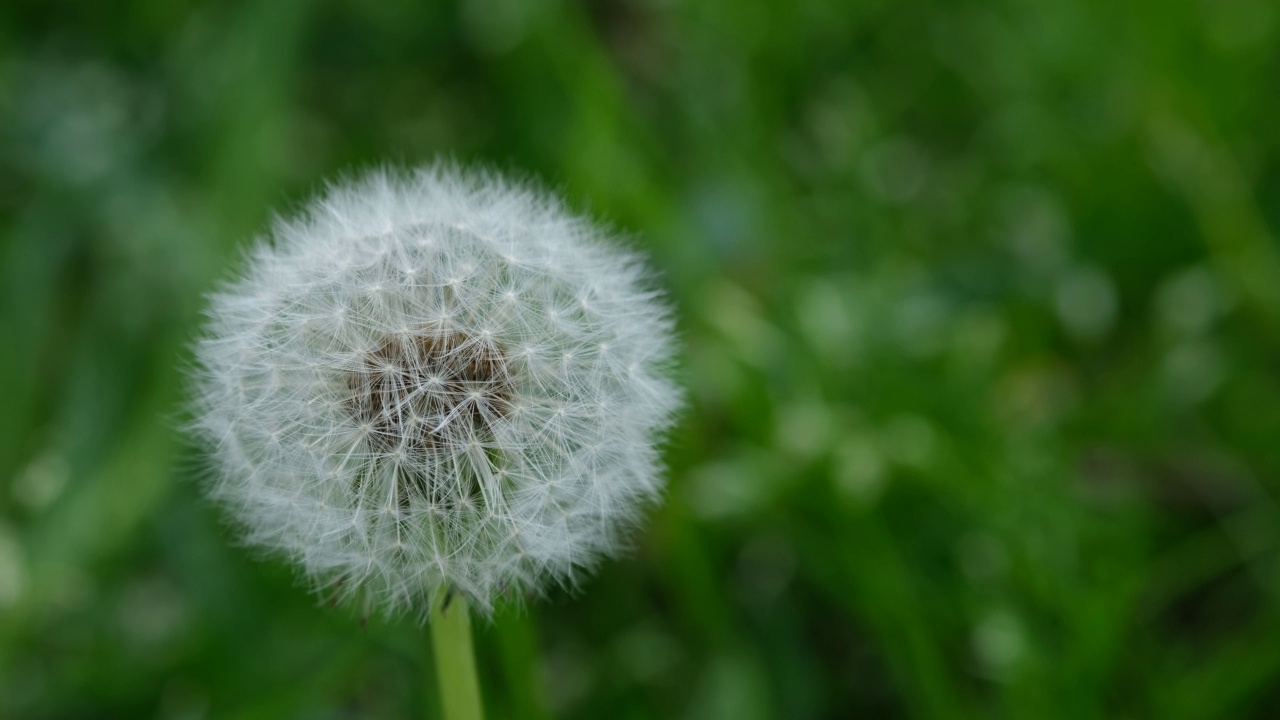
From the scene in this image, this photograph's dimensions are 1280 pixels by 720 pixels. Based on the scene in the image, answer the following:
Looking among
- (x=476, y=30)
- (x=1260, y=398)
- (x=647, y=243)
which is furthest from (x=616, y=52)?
(x=1260, y=398)

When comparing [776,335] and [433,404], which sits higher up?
[776,335]

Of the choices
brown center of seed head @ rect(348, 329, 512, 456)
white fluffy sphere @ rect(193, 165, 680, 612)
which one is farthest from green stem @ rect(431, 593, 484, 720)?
brown center of seed head @ rect(348, 329, 512, 456)

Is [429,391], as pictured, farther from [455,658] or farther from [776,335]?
[776,335]

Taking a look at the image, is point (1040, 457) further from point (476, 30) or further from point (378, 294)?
point (476, 30)

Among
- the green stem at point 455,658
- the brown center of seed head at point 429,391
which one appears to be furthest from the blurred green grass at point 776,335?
the brown center of seed head at point 429,391

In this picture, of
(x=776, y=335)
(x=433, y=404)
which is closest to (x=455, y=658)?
(x=433, y=404)

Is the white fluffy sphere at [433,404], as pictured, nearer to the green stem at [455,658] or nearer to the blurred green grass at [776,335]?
the green stem at [455,658]

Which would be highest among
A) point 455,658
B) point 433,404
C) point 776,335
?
point 776,335

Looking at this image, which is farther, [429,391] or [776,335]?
[776,335]
